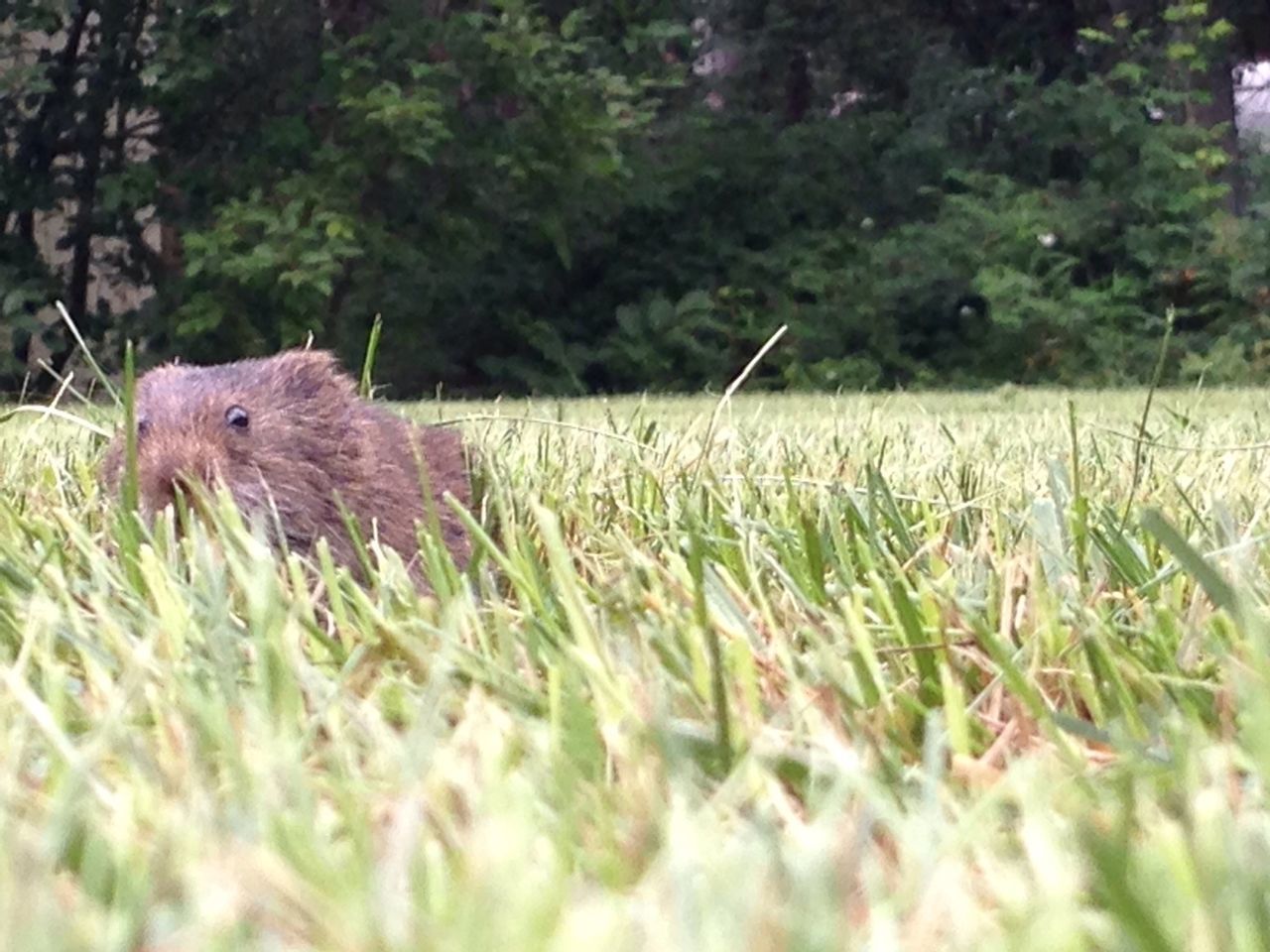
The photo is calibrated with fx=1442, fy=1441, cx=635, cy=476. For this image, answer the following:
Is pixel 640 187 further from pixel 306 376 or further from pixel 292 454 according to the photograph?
pixel 292 454

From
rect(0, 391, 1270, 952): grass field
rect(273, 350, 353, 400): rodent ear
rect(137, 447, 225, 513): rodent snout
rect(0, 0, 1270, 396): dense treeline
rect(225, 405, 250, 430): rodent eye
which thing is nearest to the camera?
rect(0, 391, 1270, 952): grass field

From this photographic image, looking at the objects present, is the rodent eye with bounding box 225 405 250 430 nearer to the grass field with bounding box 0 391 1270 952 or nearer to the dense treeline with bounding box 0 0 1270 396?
the grass field with bounding box 0 391 1270 952

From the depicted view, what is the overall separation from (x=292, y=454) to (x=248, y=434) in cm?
→ 6

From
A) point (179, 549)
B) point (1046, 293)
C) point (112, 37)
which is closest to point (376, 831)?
point (179, 549)

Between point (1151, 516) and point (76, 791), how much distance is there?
0.63 m

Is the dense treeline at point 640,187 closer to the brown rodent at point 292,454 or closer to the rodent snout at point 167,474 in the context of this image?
the brown rodent at point 292,454

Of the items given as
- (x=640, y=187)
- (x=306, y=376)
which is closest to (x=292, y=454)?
(x=306, y=376)

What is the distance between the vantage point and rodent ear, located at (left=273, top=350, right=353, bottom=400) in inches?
77.1

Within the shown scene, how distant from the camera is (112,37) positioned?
8.56m

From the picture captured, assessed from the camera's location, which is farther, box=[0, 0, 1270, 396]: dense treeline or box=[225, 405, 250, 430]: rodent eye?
box=[0, 0, 1270, 396]: dense treeline

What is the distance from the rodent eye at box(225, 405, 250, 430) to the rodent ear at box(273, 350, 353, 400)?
9cm

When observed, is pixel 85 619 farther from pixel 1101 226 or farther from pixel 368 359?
pixel 1101 226

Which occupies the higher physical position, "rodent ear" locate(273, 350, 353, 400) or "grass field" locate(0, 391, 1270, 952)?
"rodent ear" locate(273, 350, 353, 400)

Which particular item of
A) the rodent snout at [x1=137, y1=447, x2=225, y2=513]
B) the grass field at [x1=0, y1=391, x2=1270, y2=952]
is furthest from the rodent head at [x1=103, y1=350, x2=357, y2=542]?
the grass field at [x1=0, y1=391, x2=1270, y2=952]
